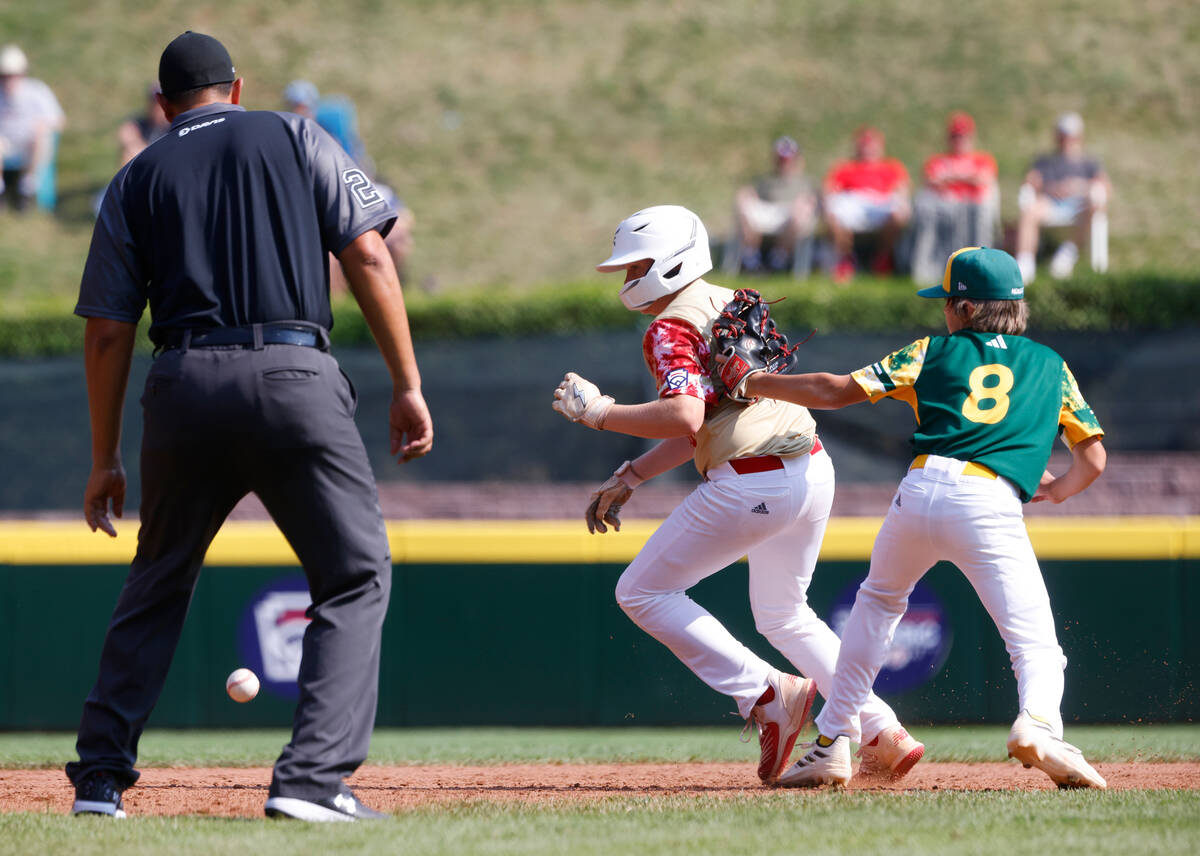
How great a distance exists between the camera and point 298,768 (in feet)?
12.4

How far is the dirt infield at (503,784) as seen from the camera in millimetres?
4641

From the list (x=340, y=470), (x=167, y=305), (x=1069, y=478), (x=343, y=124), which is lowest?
(x=1069, y=478)

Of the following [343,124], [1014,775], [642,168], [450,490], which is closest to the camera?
[1014,775]

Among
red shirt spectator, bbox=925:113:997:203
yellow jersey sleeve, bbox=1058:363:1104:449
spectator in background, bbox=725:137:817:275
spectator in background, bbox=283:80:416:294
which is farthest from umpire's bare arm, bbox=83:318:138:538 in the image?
red shirt spectator, bbox=925:113:997:203

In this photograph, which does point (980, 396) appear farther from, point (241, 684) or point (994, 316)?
point (241, 684)

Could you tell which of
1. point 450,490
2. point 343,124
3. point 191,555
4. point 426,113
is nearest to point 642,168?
point 426,113

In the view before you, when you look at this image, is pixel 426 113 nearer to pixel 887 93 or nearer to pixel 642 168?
pixel 642 168

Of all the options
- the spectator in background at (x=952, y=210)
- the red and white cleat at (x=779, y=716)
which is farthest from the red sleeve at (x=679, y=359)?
the spectator in background at (x=952, y=210)

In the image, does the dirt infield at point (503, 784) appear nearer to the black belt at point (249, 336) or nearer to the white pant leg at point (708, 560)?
the white pant leg at point (708, 560)

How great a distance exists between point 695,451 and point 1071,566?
3418mm

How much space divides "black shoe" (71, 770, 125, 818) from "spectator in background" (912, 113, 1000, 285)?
9617mm

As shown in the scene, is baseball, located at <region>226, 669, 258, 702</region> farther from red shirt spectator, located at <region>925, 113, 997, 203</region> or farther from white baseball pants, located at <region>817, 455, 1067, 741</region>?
red shirt spectator, located at <region>925, 113, 997, 203</region>

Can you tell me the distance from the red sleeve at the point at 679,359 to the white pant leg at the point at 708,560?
14.1 inches

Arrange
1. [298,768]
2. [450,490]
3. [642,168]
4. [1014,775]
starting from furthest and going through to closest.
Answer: [642,168]
[450,490]
[1014,775]
[298,768]
